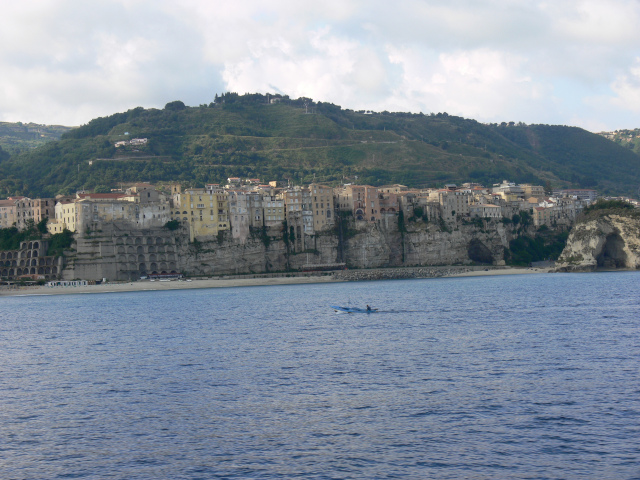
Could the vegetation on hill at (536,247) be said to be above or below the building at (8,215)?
below

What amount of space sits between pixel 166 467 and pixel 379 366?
14.6 metres

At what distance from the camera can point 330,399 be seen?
86.0 ft

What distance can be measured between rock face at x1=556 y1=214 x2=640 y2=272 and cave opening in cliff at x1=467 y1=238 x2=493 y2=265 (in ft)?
37.6

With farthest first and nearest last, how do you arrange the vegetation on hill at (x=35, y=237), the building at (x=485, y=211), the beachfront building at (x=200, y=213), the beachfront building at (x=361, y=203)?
the building at (x=485, y=211), the beachfront building at (x=361, y=203), the beachfront building at (x=200, y=213), the vegetation on hill at (x=35, y=237)

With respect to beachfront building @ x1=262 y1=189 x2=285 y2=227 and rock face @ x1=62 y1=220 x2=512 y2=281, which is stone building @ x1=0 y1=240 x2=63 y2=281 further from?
beachfront building @ x1=262 y1=189 x2=285 y2=227

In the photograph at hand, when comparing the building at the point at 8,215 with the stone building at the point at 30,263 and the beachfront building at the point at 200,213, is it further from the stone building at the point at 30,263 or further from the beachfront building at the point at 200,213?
the beachfront building at the point at 200,213

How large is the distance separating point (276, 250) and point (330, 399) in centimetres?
8546

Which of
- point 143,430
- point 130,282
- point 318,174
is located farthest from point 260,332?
point 318,174

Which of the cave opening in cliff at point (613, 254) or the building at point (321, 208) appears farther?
the building at point (321, 208)

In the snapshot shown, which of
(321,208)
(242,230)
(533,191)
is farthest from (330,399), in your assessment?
(533,191)

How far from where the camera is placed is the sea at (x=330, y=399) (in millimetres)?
19625

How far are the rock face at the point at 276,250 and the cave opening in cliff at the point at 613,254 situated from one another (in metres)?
15.9

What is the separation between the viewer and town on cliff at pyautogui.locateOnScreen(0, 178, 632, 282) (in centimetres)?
10100

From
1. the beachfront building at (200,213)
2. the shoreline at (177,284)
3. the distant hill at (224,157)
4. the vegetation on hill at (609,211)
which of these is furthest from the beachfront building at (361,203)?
the distant hill at (224,157)
